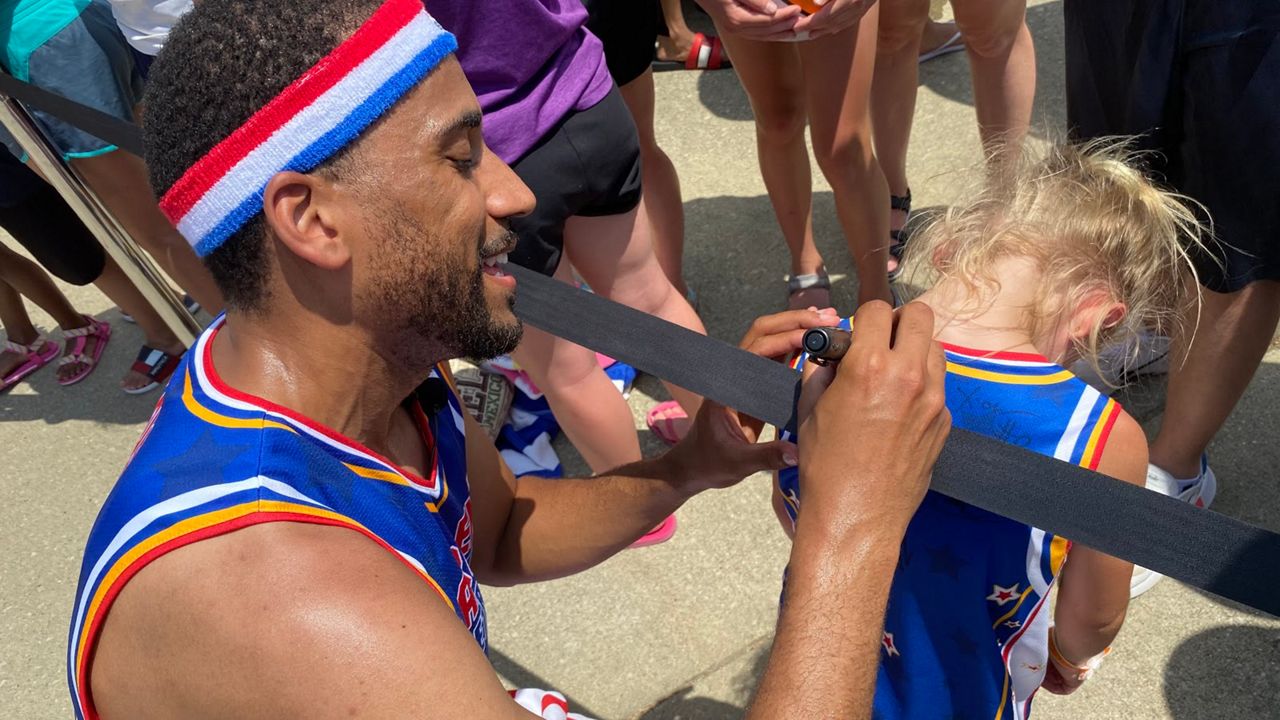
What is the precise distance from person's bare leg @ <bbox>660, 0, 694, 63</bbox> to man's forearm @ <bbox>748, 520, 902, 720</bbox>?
388 centimetres

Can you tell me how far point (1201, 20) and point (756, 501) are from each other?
1.58 m

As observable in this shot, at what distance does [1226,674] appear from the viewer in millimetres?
2340

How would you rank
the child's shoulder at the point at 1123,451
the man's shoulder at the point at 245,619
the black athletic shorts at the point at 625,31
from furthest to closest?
the black athletic shorts at the point at 625,31, the child's shoulder at the point at 1123,451, the man's shoulder at the point at 245,619

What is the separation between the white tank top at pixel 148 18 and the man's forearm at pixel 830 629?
7.51 feet

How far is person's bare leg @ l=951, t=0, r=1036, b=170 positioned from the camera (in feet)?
9.86

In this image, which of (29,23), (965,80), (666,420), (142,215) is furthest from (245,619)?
(965,80)

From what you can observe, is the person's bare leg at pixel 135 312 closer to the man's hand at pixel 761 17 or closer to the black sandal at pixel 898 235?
the man's hand at pixel 761 17

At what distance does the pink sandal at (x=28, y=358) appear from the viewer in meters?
3.98

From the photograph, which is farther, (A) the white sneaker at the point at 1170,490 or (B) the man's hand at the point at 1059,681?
(A) the white sneaker at the point at 1170,490

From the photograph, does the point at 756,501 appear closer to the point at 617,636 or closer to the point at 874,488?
the point at 617,636

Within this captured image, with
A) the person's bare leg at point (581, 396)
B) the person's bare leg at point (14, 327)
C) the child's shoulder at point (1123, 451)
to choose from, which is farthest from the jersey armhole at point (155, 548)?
the person's bare leg at point (14, 327)

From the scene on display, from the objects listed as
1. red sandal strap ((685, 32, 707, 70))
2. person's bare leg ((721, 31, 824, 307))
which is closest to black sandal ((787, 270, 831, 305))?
person's bare leg ((721, 31, 824, 307))

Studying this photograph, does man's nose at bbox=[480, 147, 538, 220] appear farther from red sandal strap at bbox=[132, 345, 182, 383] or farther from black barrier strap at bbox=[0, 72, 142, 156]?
red sandal strap at bbox=[132, 345, 182, 383]

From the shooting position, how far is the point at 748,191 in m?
4.08
